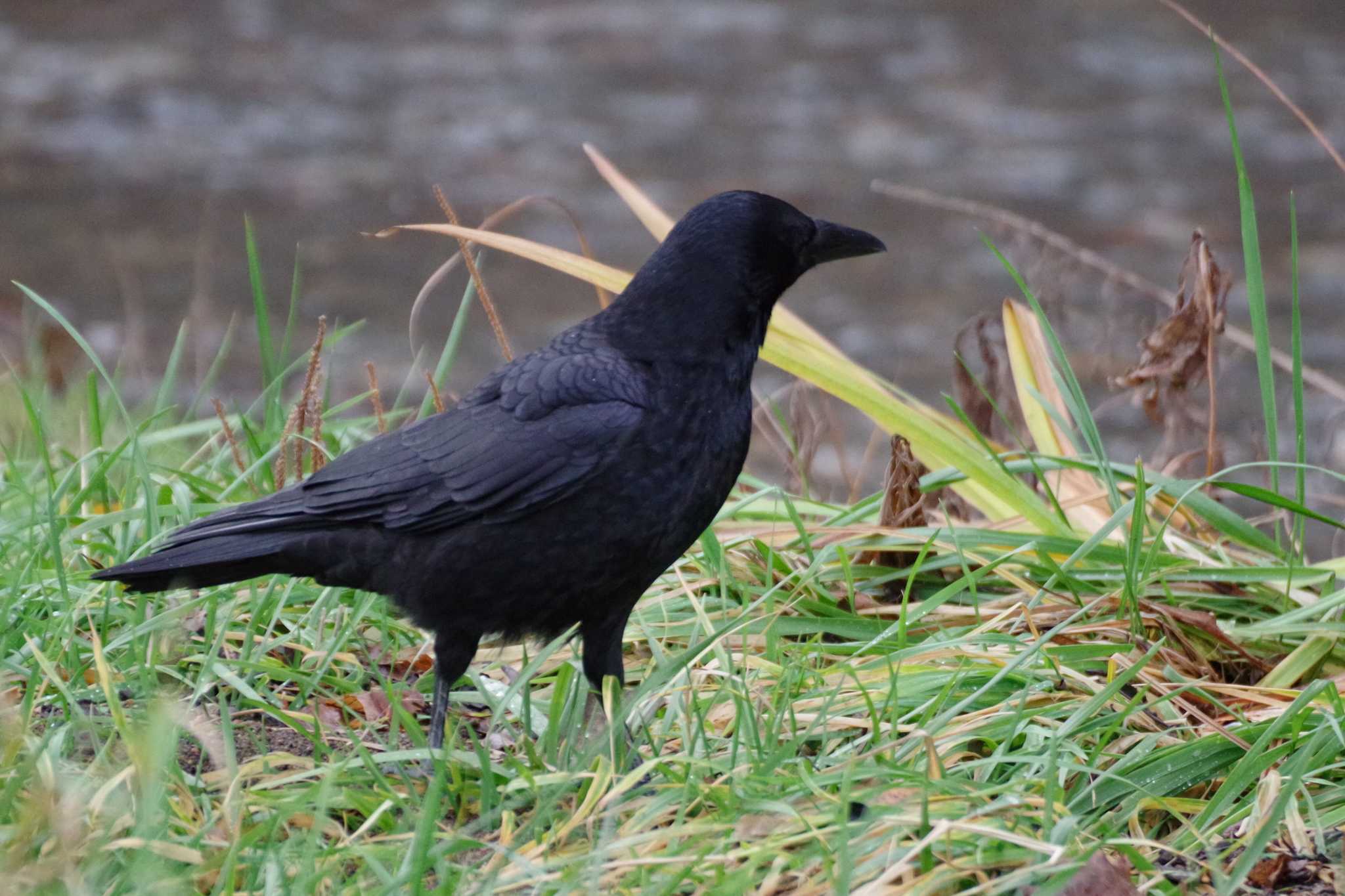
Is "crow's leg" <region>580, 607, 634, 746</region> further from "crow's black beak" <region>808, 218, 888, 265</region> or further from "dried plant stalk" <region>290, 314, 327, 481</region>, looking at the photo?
"dried plant stalk" <region>290, 314, 327, 481</region>

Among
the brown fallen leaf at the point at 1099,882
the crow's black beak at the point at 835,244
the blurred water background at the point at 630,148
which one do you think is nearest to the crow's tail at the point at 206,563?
the crow's black beak at the point at 835,244

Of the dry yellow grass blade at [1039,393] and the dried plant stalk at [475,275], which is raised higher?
the dried plant stalk at [475,275]

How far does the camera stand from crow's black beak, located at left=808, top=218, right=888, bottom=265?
306 centimetres

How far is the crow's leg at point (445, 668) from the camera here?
2.74 metres

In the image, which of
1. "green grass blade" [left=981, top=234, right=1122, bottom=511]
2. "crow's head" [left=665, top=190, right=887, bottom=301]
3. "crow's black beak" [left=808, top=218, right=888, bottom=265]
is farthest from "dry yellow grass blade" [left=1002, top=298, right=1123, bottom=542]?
"crow's head" [left=665, top=190, right=887, bottom=301]

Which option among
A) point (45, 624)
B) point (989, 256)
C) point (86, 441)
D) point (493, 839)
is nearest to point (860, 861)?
point (493, 839)

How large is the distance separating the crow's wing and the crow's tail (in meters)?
0.02

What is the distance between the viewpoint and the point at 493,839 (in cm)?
240

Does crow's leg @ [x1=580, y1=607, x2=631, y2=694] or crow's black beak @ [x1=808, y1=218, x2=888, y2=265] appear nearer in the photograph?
crow's leg @ [x1=580, y1=607, x2=631, y2=694]

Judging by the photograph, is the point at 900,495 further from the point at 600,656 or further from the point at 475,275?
the point at 475,275

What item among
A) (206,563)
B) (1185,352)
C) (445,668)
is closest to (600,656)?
(445,668)

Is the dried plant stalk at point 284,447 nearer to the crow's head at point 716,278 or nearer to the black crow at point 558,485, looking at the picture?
the black crow at point 558,485

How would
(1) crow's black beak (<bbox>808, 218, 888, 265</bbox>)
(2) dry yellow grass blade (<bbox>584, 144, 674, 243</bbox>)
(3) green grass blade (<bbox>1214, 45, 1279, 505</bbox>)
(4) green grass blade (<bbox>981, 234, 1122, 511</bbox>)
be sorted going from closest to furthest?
(1) crow's black beak (<bbox>808, 218, 888, 265</bbox>) → (4) green grass blade (<bbox>981, 234, 1122, 511</bbox>) → (3) green grass blade (<bbox>1214, 45, 1279, 505</bbox>) → (2) dry yellow grass blade (<bbox>584, 144, 674, 243</bbox>)

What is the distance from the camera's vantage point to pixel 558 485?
105 inches
